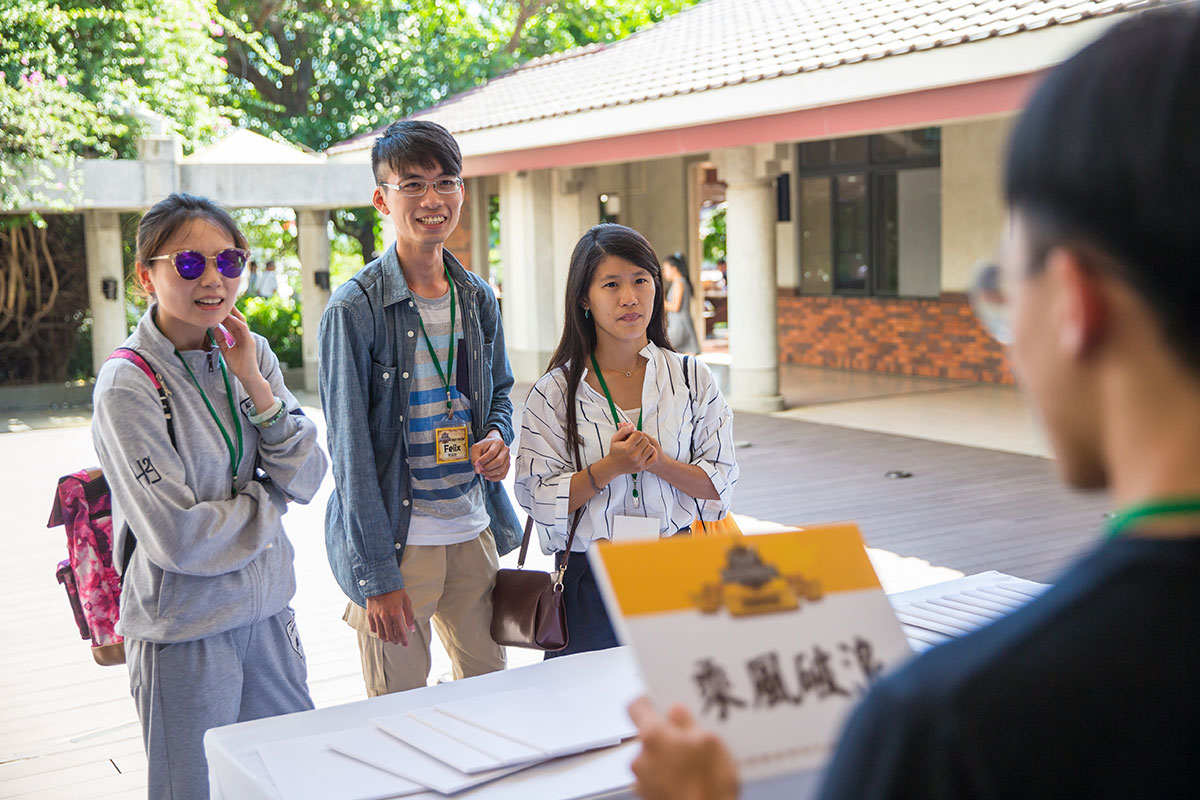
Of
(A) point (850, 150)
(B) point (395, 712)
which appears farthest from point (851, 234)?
(B) point (395, 712)

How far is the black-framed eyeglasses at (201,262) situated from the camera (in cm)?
253

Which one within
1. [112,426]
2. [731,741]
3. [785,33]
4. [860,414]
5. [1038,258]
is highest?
[785,33]

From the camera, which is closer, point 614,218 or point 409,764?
point 409,764

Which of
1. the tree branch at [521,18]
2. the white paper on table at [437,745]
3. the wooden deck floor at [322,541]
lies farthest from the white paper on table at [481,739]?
the tree branch at [521,18]

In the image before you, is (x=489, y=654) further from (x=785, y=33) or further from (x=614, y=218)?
(x=614, y=218)

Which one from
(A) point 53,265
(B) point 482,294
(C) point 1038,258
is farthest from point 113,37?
(C) point 1038,258

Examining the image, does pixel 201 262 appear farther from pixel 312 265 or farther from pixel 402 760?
pixel 312 265

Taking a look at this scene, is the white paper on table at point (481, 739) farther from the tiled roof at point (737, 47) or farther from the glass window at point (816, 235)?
the glass window at point (816, 235)

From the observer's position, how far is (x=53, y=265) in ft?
49.3

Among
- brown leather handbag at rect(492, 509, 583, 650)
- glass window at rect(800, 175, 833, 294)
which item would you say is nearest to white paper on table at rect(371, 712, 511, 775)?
brown leather handbag at rect(492, 509, 583, 650)

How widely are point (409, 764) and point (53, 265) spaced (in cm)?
1508

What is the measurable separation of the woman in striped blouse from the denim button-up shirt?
0.59 feet

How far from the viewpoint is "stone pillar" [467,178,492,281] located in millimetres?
16984

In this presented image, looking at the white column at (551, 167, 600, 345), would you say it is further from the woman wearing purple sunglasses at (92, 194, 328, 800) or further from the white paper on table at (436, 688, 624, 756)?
the white paper on table at (436, 688, 624, 756)
